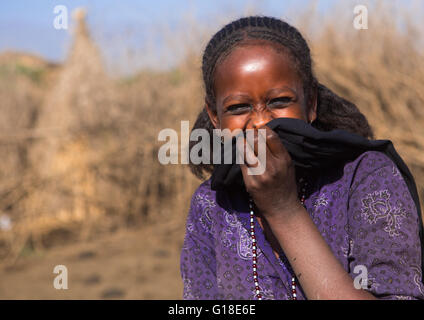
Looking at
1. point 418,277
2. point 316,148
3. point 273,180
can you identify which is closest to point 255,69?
point 316,148

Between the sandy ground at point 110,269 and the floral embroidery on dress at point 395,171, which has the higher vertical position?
the sandy ground at point 110,269

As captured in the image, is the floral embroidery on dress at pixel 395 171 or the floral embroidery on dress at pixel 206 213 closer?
the floral embroidery on dress at pixel 395 171

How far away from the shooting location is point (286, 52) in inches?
64.9

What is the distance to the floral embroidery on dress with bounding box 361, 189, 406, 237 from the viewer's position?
1.31 meters

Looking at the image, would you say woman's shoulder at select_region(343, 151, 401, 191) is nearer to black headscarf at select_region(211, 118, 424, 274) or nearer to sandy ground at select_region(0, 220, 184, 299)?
black headscarf at select_region(211, 118, 424, 274)

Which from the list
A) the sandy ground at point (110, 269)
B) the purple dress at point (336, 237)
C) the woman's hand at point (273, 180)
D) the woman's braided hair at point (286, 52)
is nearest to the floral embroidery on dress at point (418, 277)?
the purple dress at point (336, 237)

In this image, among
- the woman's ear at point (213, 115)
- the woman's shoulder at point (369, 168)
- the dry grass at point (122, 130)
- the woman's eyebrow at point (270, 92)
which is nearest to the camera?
the woman's shoulder at point (369, 168)

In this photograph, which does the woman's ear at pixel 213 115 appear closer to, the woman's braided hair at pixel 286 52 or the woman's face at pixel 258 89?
the woman's braided hair at pixel 286 52

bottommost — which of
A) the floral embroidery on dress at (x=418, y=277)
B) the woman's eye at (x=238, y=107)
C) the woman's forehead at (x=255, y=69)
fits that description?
the floral embroidery on dress at (x=418, y=277)

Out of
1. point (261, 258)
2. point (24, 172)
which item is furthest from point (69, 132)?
point (261, 258)

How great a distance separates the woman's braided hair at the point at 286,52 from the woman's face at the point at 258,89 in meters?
0.05

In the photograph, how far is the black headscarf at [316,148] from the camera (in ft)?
4.79

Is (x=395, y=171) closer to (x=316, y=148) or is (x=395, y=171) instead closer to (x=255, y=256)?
(x=316, y=148)

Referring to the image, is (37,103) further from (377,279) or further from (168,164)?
(377,279)
